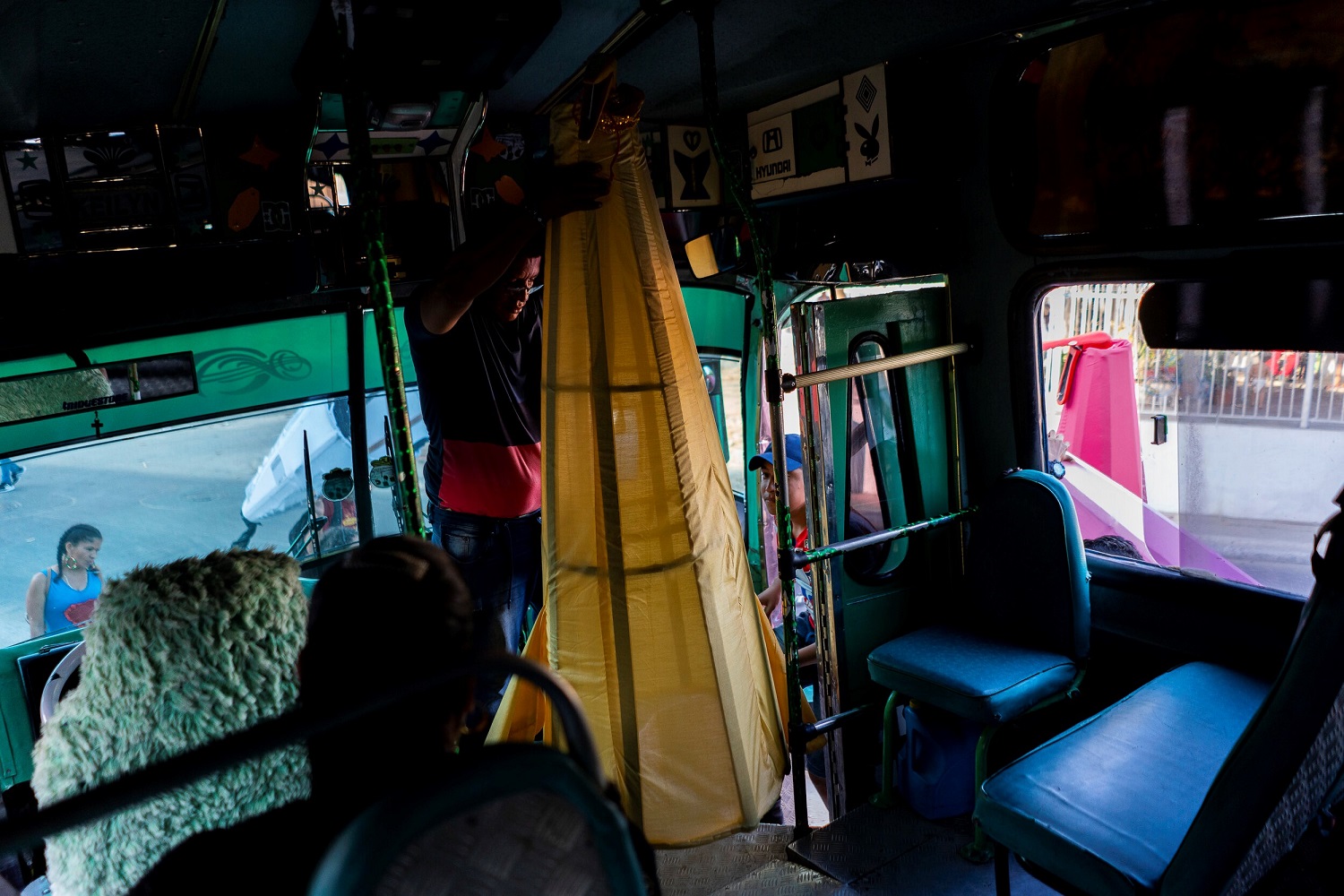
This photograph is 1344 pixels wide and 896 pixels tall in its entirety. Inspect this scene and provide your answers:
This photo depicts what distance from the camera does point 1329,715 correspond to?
5.50ft

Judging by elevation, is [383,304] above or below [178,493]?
above

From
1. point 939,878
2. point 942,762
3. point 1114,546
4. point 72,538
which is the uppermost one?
point 72,538

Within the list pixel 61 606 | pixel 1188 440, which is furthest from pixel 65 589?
pixel 1188 440

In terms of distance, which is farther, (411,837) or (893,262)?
(893,262)

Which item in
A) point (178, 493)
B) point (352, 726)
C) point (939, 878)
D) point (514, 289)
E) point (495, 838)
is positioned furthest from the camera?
point (178, 493)

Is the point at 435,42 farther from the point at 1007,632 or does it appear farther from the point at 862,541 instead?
the point at 1007,632

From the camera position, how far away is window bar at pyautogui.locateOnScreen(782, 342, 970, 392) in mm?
3004

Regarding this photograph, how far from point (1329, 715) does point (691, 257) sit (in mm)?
3741

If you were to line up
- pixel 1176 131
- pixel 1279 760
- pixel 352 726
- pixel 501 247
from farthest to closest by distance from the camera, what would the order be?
1. pixel 501 247
2. pixel 1176 131
3. pixel 1279 760
4. pixel 352 726

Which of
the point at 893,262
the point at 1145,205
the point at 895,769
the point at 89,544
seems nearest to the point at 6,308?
the point at 89,544

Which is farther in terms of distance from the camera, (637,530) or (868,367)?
(868,367)

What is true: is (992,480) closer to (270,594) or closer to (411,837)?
(270,594)

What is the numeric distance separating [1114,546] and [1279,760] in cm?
166

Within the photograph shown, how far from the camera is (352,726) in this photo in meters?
1.08
